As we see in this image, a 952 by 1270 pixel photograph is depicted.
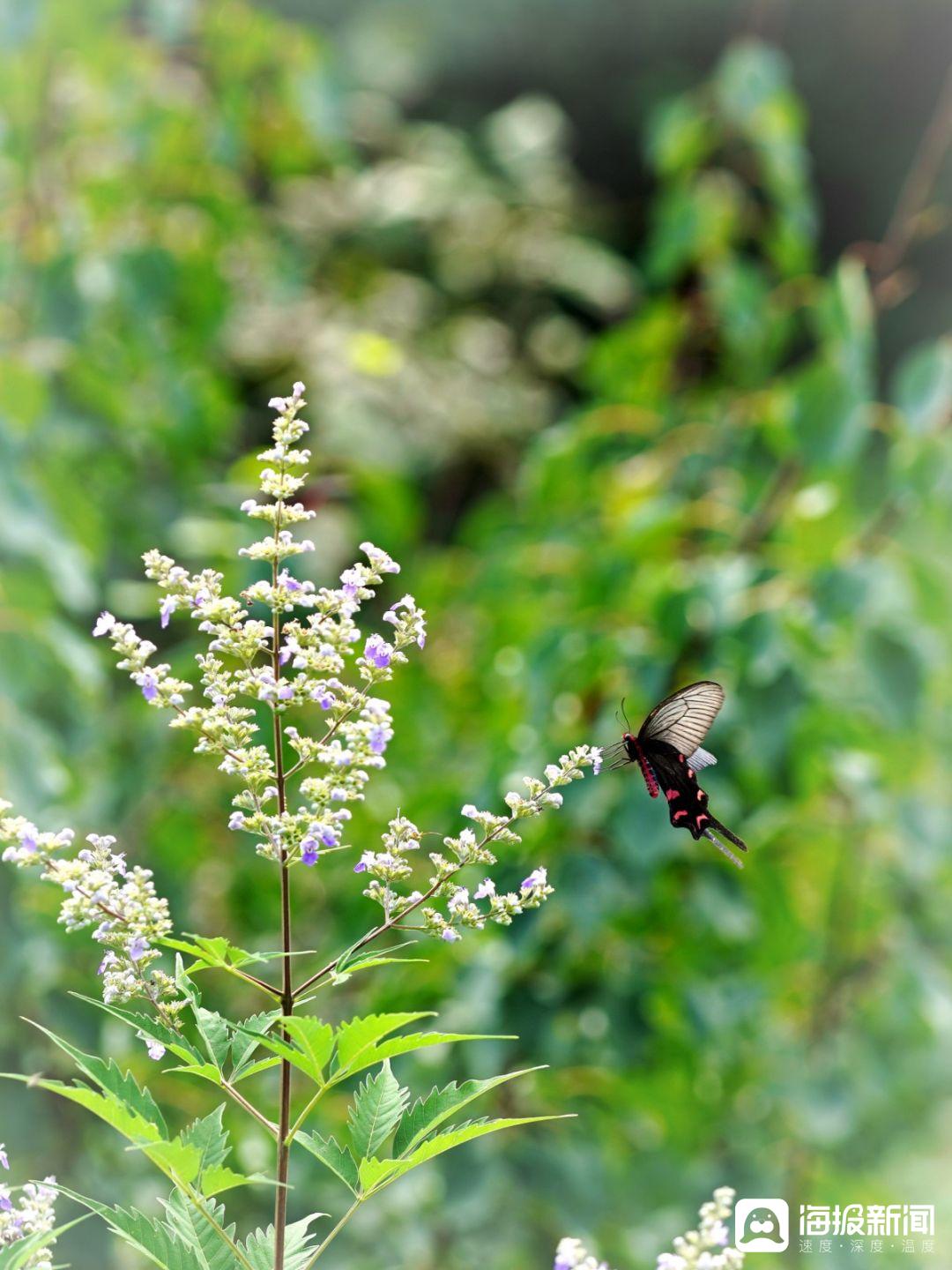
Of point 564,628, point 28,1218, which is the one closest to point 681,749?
point 28,1218

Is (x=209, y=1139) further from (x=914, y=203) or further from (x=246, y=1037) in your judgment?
(x=914, y=203)

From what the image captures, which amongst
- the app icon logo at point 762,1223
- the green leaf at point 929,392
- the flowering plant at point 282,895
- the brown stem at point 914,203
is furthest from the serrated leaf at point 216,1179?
the brown stem at point 914,203

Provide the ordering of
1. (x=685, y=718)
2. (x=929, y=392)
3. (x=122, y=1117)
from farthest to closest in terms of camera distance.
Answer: (x=929, y=392)
(x=685, y=718)
(x=122, y=1117)

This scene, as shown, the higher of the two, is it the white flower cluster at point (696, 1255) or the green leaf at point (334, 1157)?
the green leaf at point (334, 1157)

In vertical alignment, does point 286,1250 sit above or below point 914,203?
below

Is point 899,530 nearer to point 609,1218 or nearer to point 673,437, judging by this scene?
point 673,437

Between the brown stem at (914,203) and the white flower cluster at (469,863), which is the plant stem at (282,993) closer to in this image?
the white flower cluster at (469,863)
